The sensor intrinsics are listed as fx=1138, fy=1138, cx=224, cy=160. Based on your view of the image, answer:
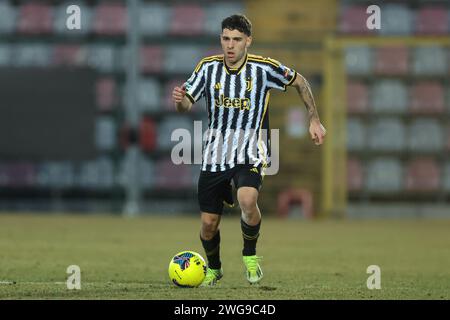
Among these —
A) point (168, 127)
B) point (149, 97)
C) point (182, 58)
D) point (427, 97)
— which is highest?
point (182, 58)

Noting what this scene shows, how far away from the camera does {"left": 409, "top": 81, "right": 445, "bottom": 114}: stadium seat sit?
19.2 meters

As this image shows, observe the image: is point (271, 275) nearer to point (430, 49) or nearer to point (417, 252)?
point (417, 252)

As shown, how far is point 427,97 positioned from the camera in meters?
19.2

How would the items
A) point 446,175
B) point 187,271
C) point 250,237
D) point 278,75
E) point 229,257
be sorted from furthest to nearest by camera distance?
point 446,175
point 229,257
point 278,75
point 250,237
point 187,271

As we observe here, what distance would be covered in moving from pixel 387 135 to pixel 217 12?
11.8ft

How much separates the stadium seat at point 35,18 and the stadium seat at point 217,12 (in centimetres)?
269

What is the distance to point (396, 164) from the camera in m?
19.1

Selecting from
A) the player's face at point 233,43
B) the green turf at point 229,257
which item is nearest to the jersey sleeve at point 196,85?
the player's face at point 233,43

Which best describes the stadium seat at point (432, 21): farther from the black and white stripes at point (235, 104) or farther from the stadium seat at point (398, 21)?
the black and white stripes at point (235, 104)

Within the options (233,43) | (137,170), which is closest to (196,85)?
(233,43)

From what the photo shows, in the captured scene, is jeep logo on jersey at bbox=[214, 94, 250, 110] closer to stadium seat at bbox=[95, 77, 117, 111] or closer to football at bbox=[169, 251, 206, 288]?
football at bbox=[169, 251, 206, 288]

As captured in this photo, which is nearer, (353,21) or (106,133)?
(353,21)

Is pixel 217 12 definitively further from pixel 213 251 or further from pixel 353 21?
pixel 213 251

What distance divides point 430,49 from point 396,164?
2.02 meters
